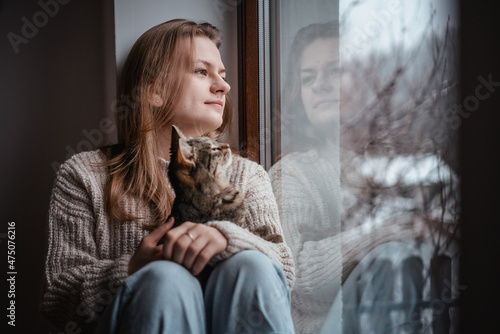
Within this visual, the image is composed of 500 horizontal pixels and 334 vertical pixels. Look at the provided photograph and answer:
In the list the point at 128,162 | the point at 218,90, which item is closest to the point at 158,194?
the point at 128,162

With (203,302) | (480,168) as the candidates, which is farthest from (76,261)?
(480,168)

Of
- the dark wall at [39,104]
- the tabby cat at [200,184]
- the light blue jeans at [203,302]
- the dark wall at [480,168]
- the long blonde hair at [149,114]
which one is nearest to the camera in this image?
the dark wall at [480,168]

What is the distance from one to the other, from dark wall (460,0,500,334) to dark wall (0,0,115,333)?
0.88m

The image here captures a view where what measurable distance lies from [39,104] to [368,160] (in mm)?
907

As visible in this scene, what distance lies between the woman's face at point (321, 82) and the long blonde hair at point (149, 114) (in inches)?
9.6

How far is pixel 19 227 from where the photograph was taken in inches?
39.9

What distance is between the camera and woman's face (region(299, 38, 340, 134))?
30.4 inches

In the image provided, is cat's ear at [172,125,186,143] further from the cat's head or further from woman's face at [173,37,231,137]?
woman's face at [173,37,231,137]

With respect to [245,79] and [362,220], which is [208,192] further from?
[245,79]

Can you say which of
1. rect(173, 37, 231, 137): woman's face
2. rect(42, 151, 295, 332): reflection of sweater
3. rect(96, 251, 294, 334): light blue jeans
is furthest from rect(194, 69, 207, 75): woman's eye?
rect(96, 251, 294, 334): light blue jeans

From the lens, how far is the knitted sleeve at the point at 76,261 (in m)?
0.65

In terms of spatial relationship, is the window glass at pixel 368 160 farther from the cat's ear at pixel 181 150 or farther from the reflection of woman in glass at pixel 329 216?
the cat's ear at pixel 181 150

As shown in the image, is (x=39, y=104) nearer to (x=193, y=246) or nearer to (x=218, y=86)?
(x=218, y=86)

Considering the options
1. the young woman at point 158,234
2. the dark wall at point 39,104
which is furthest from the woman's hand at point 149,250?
the dark wall at point 39,104
